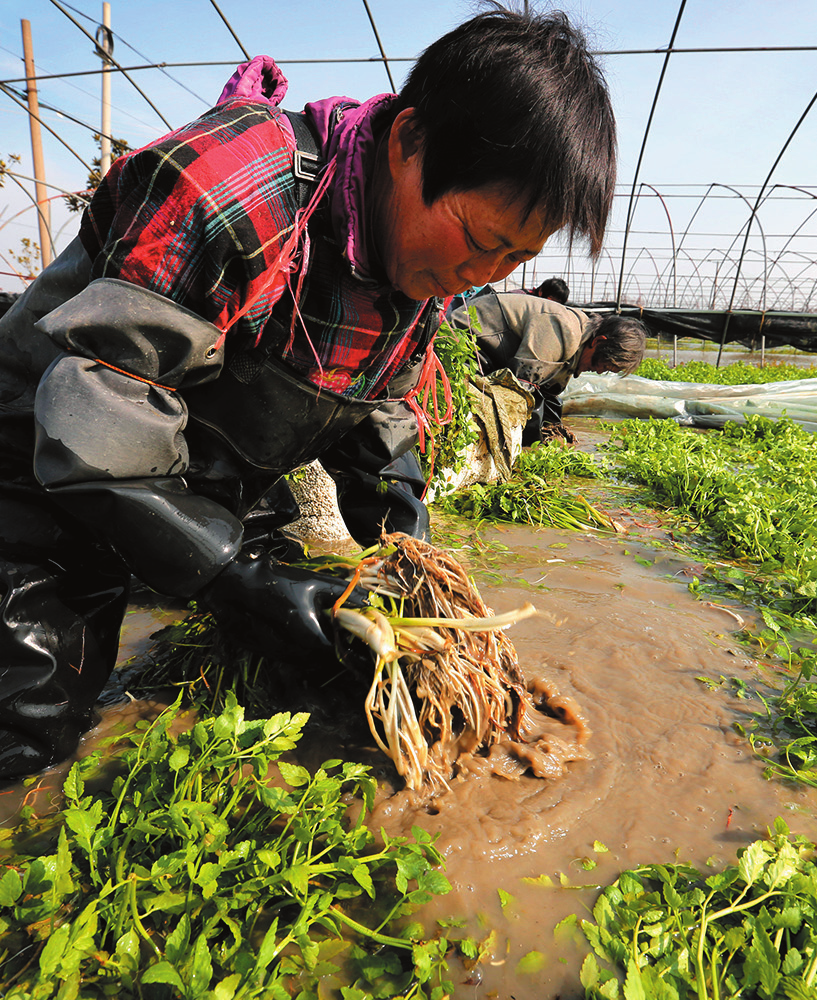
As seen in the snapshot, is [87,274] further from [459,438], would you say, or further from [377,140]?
[459,438]

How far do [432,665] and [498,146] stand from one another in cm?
111

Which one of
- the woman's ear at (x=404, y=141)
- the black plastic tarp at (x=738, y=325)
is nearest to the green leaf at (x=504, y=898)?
the woman's ear at (x=404, y=141)

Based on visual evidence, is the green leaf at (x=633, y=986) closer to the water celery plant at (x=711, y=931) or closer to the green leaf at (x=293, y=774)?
the water celery plant at (x=711, y=931)

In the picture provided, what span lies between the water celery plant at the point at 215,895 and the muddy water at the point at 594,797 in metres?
0.13

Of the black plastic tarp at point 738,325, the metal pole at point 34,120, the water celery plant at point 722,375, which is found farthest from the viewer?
the black plastic tarp at point 738,325

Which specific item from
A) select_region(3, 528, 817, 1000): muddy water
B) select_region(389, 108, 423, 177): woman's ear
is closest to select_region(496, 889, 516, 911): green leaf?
select_region(3, 528, 817, 1000): muddy water

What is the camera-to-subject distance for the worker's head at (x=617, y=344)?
557 cm

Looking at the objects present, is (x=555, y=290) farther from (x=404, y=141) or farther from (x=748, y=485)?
(x=404, y=141)

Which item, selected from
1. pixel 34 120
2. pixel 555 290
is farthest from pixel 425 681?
pixel 34 120

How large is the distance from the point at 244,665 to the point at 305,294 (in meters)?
1.02

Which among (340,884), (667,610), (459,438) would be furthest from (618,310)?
(340,884)

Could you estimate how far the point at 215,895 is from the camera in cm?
109

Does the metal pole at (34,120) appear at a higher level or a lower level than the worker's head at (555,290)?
higher

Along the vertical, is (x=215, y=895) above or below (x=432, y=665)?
below
